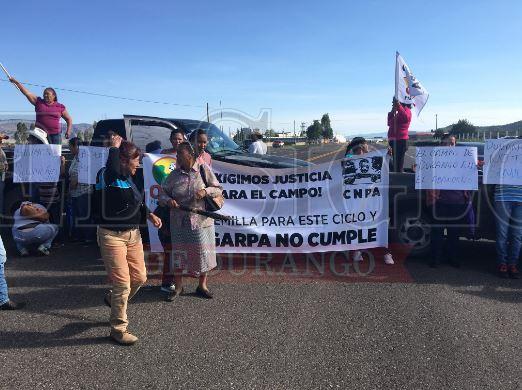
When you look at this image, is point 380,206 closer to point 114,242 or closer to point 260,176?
point 260,176

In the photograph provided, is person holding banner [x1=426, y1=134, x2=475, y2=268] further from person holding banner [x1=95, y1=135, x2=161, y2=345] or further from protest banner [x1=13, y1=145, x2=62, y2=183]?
protest banner [x1=13, y1=145, x2=62, y2=183]

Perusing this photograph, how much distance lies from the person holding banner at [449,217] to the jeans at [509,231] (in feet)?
1.20

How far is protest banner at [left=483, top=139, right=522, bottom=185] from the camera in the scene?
577 centimetres

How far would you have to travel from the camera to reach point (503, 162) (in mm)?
5840

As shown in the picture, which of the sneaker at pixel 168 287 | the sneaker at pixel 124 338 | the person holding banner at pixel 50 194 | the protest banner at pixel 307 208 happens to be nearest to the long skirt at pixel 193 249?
the sneaker at pixel 168 287

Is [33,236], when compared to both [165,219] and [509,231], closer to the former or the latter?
[165,219]

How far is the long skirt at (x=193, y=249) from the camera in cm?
477

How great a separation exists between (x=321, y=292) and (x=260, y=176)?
1.97 meters

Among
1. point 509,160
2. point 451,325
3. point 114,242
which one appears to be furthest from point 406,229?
point 114,242

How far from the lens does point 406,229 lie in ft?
20.9

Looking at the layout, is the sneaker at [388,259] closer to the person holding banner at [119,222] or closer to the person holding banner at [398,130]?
the person holding banner at [398,130]

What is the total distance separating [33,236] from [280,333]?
4.65m

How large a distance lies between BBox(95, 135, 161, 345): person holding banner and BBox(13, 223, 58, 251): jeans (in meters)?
3.27

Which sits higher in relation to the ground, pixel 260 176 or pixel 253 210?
pixel 260 176
